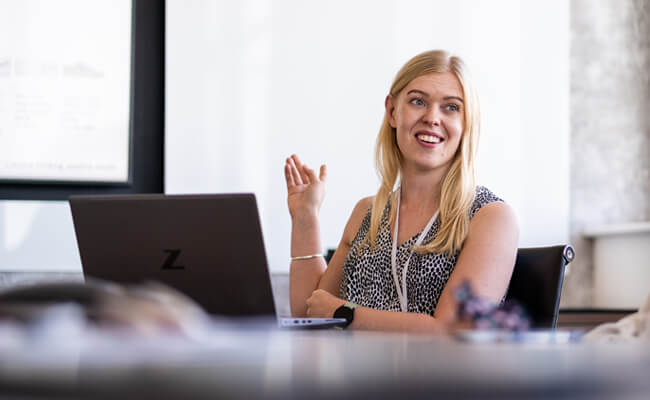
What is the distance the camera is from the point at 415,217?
199 cm

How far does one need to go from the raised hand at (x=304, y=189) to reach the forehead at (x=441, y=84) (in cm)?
36

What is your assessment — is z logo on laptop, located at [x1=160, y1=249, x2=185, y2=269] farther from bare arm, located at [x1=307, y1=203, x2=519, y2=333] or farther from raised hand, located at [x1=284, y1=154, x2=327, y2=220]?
raised hand, located at [x1=284, y1=154, x2=327, y2=220]

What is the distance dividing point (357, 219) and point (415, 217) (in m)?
0.24

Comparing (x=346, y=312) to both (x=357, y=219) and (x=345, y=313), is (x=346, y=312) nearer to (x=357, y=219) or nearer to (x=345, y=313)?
(x=345, y=313)

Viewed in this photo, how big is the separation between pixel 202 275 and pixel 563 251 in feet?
2.44

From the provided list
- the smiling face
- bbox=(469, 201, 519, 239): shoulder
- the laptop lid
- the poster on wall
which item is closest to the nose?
the smiling face

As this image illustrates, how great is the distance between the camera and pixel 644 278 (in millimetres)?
3496

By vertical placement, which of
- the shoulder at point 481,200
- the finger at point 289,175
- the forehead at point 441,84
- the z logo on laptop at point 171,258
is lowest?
the z logo on laptop at point 171,258

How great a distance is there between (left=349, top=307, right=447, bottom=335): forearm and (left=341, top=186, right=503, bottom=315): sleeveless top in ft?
0.72

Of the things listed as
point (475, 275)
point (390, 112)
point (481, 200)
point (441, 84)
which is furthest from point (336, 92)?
point (475, 275)

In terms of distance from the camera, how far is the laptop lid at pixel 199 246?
4.12 feet

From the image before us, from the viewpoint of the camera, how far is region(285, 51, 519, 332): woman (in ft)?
5.85

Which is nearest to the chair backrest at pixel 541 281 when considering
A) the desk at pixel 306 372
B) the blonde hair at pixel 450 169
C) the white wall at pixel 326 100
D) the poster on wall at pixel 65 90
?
the blonde hair at pixel 450 169

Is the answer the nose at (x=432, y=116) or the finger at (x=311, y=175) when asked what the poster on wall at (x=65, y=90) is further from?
the nose at (x=432, y=116)
